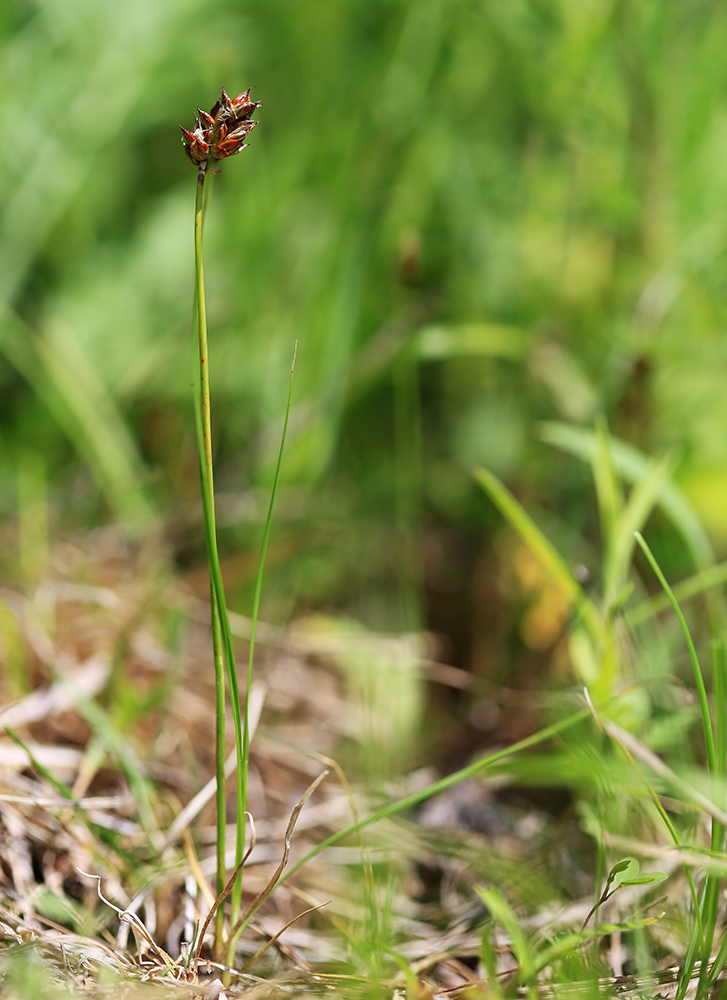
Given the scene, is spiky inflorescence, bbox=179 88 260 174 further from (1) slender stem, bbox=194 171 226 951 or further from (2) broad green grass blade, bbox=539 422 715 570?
(2) broad green grass blade, bbox=539 422 715 570

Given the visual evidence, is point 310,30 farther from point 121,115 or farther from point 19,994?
point 19,994

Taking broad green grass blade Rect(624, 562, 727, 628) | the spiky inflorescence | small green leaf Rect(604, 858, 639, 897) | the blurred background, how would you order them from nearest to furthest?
the spiky inflorescence, small green leaf Rect(604, 858, 639, 897), broad green grass blade Rect(624, 562, 727, 628), the blurred background

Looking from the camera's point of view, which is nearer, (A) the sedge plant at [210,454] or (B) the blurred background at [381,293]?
(A) the sedge plant at [210,454]

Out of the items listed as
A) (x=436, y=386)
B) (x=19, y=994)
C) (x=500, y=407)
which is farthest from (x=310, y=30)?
(x=19, y=994)

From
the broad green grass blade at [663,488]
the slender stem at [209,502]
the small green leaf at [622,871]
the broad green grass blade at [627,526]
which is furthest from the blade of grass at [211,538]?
the broad green grass blade at [663,488]

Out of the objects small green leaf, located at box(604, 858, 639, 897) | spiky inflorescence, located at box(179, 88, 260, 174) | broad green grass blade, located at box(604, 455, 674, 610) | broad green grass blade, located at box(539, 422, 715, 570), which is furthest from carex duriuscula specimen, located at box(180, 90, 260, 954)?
broad green grass blade, located at box(539, 422, 715, 570)

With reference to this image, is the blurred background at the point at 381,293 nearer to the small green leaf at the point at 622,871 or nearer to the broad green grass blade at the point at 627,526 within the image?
the broad green grass blade at the point at 627,526
